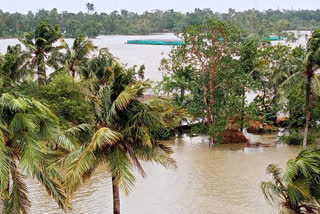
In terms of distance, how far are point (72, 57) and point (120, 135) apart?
54.2 feet

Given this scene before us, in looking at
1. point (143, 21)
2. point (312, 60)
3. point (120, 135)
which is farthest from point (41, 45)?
point (143, 21)

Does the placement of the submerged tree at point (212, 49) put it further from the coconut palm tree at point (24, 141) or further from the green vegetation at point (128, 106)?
the coconut palm tree at point (24, 141)

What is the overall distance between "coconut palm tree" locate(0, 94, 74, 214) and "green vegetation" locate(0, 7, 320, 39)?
83.8m

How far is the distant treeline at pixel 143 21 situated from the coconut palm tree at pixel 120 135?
81.8 m

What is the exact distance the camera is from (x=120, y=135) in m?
11.4

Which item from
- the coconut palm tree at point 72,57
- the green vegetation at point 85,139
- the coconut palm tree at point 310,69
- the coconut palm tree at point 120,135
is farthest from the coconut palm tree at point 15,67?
the coconut palm tree at point 310,69

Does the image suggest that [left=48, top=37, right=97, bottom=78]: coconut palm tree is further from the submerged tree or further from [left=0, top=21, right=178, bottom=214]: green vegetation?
[left=0, top=21, right=178, bottom=214]: green vegetation

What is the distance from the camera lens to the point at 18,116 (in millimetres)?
9742

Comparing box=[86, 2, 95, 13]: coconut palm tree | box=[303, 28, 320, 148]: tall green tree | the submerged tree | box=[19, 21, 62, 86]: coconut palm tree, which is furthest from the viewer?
box=[86, 2, 95, 13]: coconut palm tree

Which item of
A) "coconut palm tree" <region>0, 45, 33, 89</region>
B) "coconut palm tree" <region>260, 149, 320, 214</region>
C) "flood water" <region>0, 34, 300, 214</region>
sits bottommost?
"flood water" <region>0, 34, 300, 214</region>

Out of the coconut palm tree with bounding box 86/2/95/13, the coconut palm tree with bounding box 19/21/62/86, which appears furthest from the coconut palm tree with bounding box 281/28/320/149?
the coconut palm tree with bounding box 86/2/95/13

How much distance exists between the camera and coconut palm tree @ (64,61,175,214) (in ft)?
36.1

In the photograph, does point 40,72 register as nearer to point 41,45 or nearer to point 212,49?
point 41,45

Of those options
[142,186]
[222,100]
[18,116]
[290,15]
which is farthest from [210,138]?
[290,15]
